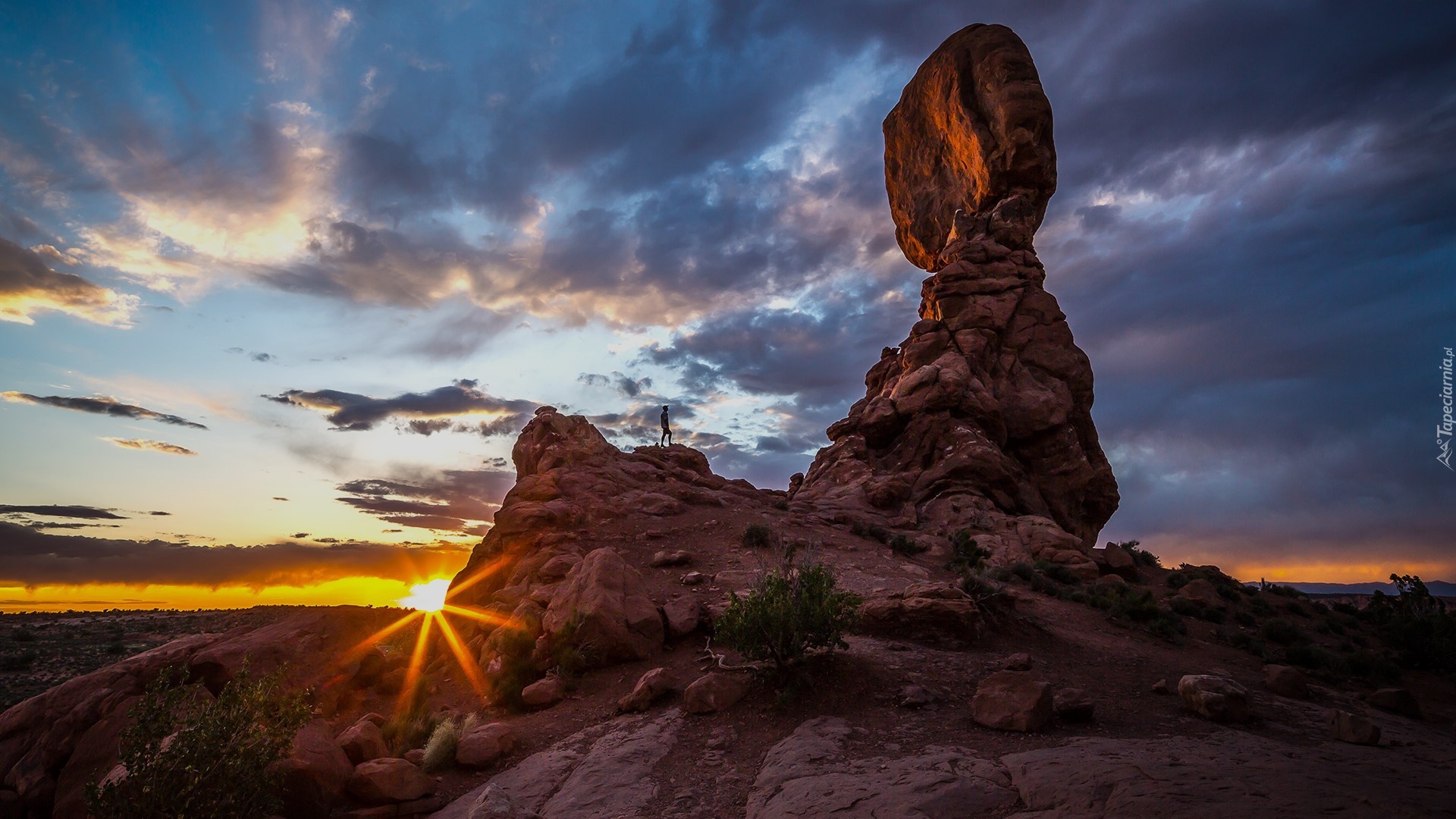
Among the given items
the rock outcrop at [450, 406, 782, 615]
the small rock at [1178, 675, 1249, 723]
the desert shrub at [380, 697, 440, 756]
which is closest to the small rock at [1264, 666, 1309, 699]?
the small rock at [1178, 675, 1249, 723]

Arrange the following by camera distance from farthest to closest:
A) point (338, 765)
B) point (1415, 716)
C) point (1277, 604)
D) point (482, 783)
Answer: point (1277, 604) < point (1415, 716) < point (482, 783) < point (338, 765)

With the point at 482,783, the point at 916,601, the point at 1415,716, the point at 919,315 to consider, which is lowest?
the point at 482,783

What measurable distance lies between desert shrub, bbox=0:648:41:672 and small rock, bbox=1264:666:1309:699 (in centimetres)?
4228

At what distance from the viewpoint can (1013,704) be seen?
36.0ft

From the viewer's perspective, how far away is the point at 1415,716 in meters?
14.0

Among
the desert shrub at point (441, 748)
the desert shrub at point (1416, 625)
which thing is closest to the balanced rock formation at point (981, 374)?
the desert shrub at point (1416, 625)

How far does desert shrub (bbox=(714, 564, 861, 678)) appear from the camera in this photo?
13.0 m

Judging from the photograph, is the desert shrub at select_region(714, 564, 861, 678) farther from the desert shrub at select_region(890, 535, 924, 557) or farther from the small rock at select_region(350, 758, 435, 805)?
the desert shrub at select_region(890, 535, 924, 557)

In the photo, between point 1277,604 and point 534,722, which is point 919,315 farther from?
point 534,722

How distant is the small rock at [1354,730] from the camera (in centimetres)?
1093

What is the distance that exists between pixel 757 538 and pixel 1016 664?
36.5 feet

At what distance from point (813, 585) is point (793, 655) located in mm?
1439

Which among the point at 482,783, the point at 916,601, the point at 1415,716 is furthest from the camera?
the point at 916,601

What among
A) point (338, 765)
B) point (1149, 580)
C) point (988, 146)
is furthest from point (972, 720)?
point (988, 146)
